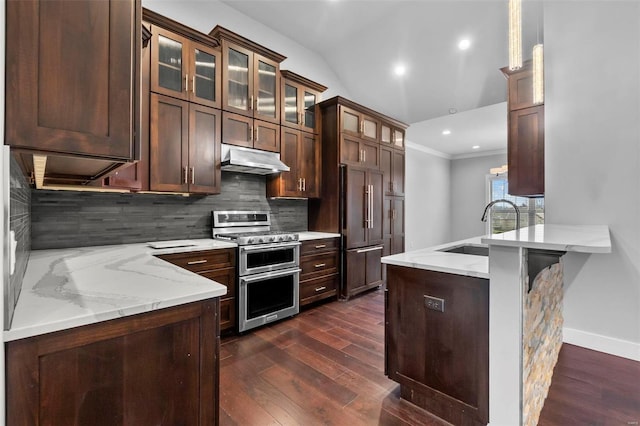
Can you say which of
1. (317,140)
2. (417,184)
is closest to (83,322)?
(317,140)

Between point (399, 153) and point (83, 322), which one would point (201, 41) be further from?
point (399, 153)

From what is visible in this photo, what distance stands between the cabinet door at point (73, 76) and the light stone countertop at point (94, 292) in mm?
477

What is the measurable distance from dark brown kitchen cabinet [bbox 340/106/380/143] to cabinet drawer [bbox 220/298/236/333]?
8.44ft

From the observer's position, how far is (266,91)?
350 centimetres

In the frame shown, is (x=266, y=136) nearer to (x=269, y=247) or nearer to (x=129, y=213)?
(x=269, y=247)

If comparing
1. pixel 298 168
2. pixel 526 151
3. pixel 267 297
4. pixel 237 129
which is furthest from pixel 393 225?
pixel 237 129

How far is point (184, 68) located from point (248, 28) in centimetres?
138

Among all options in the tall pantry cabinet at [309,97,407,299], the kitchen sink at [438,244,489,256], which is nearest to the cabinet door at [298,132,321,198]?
the tall pantry cabinet at [309,97,407,299]

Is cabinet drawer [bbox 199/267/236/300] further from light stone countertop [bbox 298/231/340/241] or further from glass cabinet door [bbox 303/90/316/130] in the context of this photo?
glass cabinet door [bbox 303/90/316/130]

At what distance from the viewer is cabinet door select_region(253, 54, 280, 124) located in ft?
11.1

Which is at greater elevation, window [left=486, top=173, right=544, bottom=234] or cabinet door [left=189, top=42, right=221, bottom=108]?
cabinet door [left=189, top=42, right=221, bottom=108]

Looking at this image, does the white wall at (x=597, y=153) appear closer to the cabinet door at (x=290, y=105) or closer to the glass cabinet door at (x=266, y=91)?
the cabinet door at (x=290, y=105)

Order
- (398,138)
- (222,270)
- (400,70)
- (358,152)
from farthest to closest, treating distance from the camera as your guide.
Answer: (398,138) → (400,70) → (358,152) → (222,270)

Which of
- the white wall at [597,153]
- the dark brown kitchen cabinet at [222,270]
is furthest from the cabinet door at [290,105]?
the white wall at [597,153]
